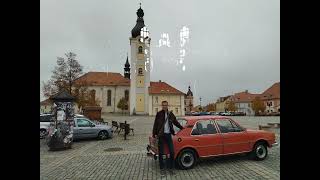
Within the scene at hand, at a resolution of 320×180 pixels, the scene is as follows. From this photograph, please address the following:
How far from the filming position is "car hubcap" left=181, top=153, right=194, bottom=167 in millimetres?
8602

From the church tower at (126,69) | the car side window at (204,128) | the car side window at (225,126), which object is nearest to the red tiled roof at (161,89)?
the church tower at (126,69)

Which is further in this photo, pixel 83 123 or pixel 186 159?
pixel 83 123

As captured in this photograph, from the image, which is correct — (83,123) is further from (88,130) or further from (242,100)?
(242,100)

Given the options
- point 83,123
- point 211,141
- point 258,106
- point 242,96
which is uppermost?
point 242,96

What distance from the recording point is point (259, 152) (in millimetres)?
9656

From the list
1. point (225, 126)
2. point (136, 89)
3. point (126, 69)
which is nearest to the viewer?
point (225, 126)

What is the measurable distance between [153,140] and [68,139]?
6458 millimetres

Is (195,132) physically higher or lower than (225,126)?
lower

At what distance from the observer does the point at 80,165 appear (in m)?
9.73

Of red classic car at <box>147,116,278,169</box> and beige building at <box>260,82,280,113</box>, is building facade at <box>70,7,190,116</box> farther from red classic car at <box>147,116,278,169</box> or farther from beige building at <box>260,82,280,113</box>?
red classic car at <box>147,116,278,169</box>

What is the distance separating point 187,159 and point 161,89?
70198mm

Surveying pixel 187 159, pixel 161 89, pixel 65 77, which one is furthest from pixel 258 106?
pixel 187 159
